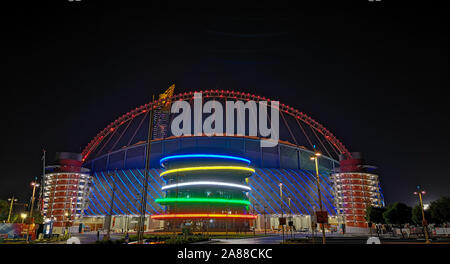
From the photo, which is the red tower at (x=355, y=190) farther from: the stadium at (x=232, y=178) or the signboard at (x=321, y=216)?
the signboard at (x=321, y=216)

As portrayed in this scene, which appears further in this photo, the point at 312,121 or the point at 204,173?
the point at 312,121

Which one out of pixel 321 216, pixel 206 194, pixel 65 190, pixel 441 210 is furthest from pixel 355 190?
pixel 65 190

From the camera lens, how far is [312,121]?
9694 centimetres

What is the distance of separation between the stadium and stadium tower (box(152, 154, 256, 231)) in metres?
0.26

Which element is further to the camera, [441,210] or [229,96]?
[229,96]

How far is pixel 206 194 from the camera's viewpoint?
6812cm

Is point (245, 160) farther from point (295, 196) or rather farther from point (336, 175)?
point (336, 175)

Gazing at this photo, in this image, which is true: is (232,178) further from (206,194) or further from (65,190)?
(65,190)

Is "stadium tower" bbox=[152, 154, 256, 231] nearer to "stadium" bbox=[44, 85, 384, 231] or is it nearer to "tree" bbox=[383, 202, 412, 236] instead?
"stadium" bbox=[44, 85, 384, 231]

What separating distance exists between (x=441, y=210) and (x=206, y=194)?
48.6m

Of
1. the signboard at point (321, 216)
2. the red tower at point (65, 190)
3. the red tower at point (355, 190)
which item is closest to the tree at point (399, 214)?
the red tower at point (355, 190)

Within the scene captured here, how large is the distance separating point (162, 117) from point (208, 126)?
24.9m
